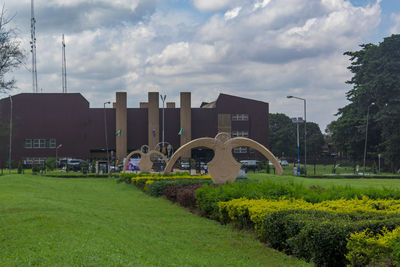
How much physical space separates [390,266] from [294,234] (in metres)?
2.72

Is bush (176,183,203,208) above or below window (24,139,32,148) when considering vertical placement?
below

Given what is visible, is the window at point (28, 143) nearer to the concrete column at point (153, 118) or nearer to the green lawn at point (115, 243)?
the concrete column at point (153, 118)

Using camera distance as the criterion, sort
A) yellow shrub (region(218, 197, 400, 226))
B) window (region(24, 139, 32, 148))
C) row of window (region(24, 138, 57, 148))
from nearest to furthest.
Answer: yellow shrub (region(218, 197, 400, 226)), window (region(24, 139, 32, 148)), row of window (region(24, 138, 57, 148))

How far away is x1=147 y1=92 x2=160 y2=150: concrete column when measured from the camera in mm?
67500

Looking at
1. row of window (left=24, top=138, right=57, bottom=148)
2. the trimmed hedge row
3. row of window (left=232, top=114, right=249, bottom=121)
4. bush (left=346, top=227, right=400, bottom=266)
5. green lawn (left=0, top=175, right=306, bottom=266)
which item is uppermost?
row of window (left=232, top=114, right=249, bottom=121)

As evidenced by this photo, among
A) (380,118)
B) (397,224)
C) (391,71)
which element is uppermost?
(391,71)

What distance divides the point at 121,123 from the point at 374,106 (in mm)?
31481

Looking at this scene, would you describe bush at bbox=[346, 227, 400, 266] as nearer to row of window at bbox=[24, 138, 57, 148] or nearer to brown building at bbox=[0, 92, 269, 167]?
brown building at bbox=[0, 92, 269, 167]

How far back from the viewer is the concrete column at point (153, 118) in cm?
6750

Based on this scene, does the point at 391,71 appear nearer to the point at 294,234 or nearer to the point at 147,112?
the point at 147,112

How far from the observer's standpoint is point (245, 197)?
43.7ft

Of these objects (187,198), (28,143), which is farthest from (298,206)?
(28,143)

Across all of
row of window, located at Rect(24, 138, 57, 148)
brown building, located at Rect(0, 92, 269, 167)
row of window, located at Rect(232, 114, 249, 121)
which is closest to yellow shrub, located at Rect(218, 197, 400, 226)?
brown building, located at Rect(0, 92, 269, 167)

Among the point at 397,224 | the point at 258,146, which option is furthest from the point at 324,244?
the point at 258,146
